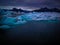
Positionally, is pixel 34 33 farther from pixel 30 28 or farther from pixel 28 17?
pixel 28 17

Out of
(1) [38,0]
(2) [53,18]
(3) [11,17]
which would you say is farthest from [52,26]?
(3) [11,17]

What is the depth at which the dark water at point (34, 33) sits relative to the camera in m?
2.08

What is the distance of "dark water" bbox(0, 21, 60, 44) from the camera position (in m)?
2.08

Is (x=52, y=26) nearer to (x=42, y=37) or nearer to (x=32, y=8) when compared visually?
(x=42, y=37)

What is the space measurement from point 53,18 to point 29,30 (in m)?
0.41

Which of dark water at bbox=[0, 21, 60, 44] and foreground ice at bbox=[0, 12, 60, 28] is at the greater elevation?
→ foreground ice at bbox=[0, 12, 60, 28]

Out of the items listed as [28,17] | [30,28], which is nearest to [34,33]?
[30,28]

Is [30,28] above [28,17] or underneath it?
A: underneath

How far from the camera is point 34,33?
6.98 ft

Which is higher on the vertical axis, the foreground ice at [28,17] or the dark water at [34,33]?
the foreground ice at [28,17]

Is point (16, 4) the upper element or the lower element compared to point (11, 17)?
upper

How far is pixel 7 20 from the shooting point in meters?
2.12

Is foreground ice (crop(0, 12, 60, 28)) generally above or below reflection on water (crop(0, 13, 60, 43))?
above

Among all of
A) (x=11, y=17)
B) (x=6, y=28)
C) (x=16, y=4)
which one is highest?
(x=16, y=4)
